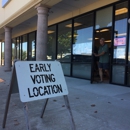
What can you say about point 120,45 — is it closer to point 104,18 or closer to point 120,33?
point 120,33

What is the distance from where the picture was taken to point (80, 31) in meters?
8.23

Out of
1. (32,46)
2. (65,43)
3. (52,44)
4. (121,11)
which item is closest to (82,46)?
(65,43)

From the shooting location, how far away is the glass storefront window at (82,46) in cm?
765

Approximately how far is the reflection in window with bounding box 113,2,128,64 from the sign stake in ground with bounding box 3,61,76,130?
4.17 m

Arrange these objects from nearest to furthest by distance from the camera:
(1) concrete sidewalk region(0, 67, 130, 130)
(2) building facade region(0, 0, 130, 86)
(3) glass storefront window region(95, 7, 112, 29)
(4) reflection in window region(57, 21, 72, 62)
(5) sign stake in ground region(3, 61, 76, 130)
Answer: (5) sign stake in ground region(3, 61, 76, 130)
(1) concrete sidewalk region(0, 67, 130, 130)
(2) building facade region(0, 0, 130, 86)
(3) glass storefront window region(95, 7, 112, 29)
(4) reflection in window region(57, 21, 72, 62)

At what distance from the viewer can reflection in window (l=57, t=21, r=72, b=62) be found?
893 cm

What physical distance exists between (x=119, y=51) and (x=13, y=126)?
16.0ft

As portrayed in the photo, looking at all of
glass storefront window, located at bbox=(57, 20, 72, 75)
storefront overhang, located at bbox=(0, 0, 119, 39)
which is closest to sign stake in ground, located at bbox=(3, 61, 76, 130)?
storefront overhang, located at bbox=(0, 0, 119, 39)

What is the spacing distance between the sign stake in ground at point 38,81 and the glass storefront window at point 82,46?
203 inches

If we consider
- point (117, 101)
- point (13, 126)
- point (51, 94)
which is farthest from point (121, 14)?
point (13, 126)

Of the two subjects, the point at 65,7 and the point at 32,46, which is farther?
the point at 32,46

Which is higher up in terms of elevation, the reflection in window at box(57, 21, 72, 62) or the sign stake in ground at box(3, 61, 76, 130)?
the reflection in window at box(57, 21, 72, 62)

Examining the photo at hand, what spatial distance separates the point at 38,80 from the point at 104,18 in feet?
17.6

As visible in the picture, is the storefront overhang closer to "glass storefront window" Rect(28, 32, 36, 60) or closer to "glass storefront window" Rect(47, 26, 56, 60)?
"glass storefront window" Rect(47, 26, 56, 60)
